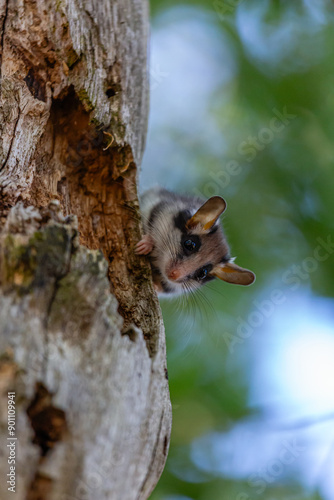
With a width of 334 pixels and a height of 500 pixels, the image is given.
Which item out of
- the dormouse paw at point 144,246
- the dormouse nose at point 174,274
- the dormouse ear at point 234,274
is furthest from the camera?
the dormouse ear at point 234,274

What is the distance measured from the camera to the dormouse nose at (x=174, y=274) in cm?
351

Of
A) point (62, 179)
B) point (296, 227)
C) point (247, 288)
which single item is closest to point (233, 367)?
point (247, 288)

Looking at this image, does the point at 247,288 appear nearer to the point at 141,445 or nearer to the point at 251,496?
the point at 251,496

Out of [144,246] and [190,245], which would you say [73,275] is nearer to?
[144,246]

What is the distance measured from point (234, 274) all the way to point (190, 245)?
36cm

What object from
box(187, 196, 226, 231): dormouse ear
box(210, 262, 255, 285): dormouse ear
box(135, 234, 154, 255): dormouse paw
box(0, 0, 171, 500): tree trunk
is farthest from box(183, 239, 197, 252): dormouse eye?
box(0, 0, 171, 500): tree trunk

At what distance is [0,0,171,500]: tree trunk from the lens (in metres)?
1.47

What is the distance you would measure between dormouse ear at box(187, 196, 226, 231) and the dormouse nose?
1.16 ft

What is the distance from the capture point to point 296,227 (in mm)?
4406

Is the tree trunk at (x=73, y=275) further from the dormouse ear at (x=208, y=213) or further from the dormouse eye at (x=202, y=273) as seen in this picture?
the dormouse eye at (x=202, y=273)

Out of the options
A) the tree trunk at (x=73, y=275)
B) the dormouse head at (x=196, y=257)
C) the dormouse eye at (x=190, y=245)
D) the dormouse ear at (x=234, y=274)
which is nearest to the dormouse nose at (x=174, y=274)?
the dormouse head at (x=196, y=257)

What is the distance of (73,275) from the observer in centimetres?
170

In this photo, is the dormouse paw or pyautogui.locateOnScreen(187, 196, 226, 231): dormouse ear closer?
the dormouse paw

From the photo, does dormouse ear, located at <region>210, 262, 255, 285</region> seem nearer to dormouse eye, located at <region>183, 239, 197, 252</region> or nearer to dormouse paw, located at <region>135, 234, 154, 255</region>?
dormouse eye, located at <region>183, 239, 197, 252</region>
